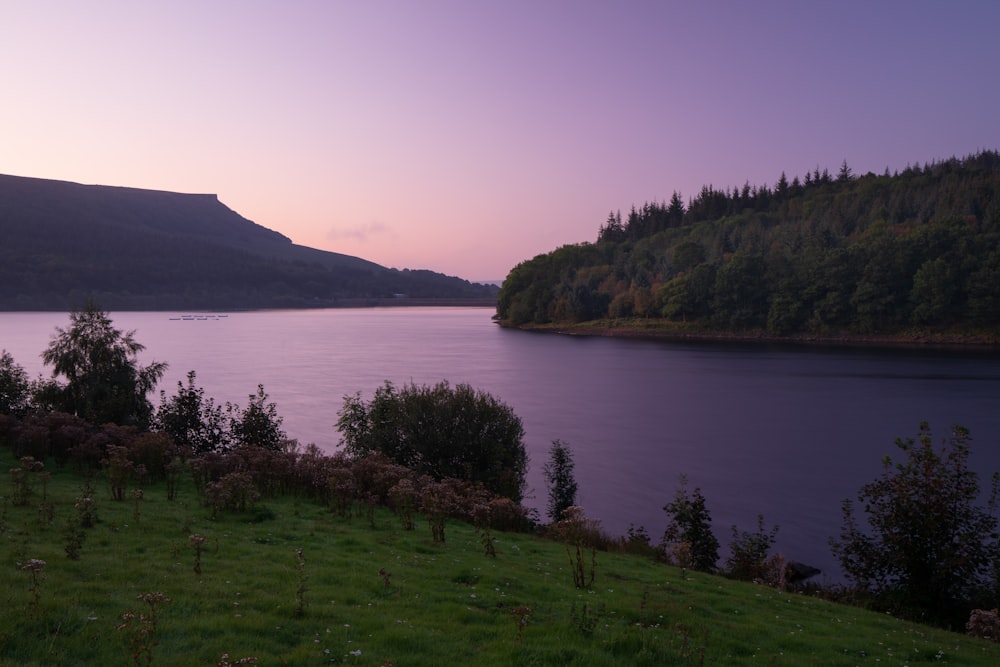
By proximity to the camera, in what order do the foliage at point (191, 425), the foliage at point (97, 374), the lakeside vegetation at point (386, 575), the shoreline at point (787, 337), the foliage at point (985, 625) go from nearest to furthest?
1. the lakeside vegetation at point (386, 575)
2. the foliage at point (985, 625)
3. the foliage at point (191, 425)
4. the foliage at point (97, 374)
5. the shoreline at point (787, 337)

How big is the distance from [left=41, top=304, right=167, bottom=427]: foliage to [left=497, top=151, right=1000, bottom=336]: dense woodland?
316 ft

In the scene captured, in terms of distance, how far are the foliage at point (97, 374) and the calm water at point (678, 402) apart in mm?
10907

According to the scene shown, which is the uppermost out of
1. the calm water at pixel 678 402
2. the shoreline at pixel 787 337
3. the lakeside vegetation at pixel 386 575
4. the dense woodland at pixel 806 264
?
the dense woodland at pixel 806 264

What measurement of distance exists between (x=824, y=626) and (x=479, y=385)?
169 ft

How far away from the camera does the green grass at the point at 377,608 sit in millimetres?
5840

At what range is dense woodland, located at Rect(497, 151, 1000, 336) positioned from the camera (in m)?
92.3

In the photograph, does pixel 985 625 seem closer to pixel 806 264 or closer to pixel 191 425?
pixel 191 425

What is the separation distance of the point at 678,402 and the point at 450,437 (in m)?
32.3

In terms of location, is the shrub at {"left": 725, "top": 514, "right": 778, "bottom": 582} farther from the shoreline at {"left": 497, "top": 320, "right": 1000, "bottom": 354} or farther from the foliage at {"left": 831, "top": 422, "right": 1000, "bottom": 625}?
the shoreline at {"left": 497, "top": 320, "right": 1000, "bottom": 354}

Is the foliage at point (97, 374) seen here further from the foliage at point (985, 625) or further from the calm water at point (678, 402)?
the foliage at point (985, 625)

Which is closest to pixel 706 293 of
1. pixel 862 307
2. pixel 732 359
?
pixel 862 307

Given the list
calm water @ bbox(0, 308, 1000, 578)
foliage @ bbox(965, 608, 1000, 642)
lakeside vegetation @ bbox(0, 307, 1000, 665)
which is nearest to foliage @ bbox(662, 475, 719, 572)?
lakeside vegetation @ bbox(0, 307, 1000, 665)

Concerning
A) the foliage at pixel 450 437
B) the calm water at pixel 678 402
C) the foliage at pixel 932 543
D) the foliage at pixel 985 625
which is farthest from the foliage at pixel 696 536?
the foliage at pixel 450 437

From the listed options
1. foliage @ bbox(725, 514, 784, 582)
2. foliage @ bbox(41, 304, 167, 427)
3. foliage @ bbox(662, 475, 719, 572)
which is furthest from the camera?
foliage @ bbox(41, 304, 167, 427)
